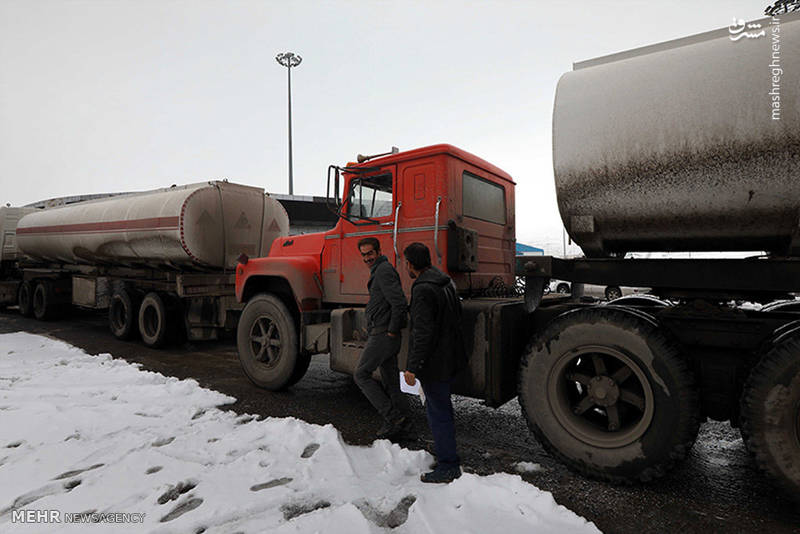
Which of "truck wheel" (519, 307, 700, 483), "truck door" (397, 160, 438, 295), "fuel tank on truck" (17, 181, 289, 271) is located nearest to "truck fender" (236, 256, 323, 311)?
"truck door" (397, 160, 438, 295)

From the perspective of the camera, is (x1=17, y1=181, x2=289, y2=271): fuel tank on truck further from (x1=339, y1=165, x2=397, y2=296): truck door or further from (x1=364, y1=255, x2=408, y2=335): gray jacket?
(x1=364, y1=255, x2=408, y2=335): gray jacket

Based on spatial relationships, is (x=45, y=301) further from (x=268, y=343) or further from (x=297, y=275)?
(x=297, y=275)

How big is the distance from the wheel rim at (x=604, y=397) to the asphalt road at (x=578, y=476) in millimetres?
365

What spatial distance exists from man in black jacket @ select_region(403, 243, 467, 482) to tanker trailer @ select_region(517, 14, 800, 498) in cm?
69

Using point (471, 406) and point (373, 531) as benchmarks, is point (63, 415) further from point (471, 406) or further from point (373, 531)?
Answer: point (471, 406)

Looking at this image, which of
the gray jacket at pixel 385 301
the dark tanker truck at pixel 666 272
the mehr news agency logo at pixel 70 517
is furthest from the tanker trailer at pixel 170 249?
the dark tanker truck at pixel 666 272

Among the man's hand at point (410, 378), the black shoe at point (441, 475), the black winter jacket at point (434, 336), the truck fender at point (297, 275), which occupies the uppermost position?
the truck fender at point (297, 275)

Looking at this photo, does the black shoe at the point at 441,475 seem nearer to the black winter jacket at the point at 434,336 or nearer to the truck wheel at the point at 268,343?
the black winter jacket at the point at 434,336

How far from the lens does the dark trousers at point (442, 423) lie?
3305mm

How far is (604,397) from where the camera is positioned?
3.31 m

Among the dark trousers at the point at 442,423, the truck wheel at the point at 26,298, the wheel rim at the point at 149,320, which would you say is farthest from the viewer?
the truck wheel at the point at 26,298

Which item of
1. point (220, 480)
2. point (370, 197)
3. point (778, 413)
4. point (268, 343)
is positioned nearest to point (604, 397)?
point (778, 413)

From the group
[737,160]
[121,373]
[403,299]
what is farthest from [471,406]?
[121,373]

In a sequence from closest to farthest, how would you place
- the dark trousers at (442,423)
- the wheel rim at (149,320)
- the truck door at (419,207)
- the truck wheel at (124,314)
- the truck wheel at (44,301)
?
the dark trousers at (442,423) → the truck door at (419,207) → the wheel rim at (149,320) → the truck wheel at (124,314) → the truck wheel at (44,301)
